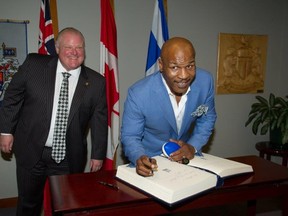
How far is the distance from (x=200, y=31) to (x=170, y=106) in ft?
7.43

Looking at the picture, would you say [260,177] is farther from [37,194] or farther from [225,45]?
[225,45]

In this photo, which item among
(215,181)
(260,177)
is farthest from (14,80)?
(260,177)

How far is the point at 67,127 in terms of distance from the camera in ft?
7.20

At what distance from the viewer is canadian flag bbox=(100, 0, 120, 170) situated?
297 cm

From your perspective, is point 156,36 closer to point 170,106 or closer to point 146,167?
point 170,106

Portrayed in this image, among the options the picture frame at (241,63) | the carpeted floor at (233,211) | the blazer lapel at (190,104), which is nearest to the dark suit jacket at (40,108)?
the blazer lapel at (190,104)

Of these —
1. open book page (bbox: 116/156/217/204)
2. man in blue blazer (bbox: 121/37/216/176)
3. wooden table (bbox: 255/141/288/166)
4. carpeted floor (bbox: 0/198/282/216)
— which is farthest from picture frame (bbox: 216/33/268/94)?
open book page (bbox: 116/156/217/204)

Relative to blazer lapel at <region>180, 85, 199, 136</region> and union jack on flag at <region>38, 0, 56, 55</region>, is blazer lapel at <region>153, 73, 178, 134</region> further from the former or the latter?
union jack on flag at <region>38, 0, 56, 55</region>

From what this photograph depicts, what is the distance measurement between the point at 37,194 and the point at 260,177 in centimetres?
178

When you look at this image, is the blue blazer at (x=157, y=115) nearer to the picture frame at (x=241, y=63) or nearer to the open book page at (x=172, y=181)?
the open book page at (x=172, y=181)

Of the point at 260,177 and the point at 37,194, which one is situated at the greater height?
the point at 260,177

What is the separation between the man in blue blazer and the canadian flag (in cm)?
129

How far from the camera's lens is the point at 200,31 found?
3699 mm

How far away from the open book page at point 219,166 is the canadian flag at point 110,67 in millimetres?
1787
